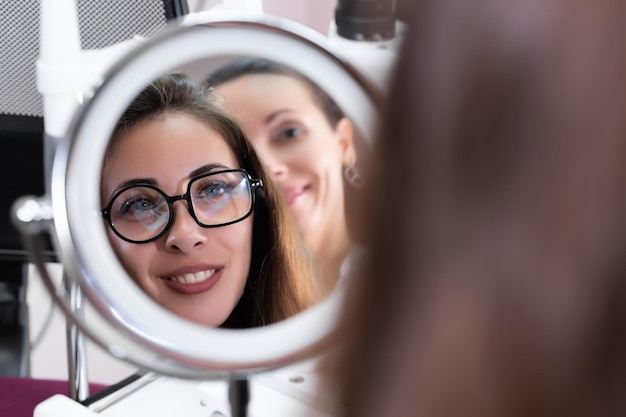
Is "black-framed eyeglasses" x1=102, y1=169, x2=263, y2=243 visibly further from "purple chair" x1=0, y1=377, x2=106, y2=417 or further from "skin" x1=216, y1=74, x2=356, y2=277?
"purple chair" x1=0, y1=377, x2=106, y2=417

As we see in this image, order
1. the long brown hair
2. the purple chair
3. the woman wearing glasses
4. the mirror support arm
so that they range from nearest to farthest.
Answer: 1. the long brown hair
2. the woman wearing glasses
3. the mirror support arm
4. the purple chair

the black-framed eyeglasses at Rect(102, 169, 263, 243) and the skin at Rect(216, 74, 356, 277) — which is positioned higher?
the skin at Rect(216, 74, 356, 277)

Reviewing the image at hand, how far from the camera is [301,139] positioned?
439mm

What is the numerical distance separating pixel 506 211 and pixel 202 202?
34 centimetres

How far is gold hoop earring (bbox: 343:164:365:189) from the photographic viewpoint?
1.15 ft

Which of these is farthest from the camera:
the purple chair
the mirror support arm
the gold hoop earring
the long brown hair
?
the purple chair

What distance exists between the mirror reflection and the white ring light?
0.01 metres

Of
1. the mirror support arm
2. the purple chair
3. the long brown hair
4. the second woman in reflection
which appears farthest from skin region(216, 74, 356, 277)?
the purple chair

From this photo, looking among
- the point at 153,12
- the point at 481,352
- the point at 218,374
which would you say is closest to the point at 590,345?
the point at 481,352

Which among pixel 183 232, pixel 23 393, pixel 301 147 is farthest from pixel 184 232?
pixel 23 393

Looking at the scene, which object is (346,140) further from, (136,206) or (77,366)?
(77,366)

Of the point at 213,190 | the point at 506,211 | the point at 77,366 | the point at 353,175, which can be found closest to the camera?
the point at 506,211

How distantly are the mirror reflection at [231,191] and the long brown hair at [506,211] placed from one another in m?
Answer: 0.20

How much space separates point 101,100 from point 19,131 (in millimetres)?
357
